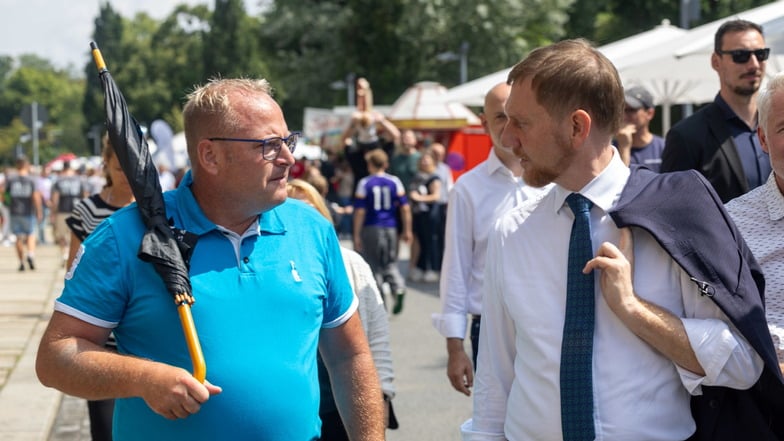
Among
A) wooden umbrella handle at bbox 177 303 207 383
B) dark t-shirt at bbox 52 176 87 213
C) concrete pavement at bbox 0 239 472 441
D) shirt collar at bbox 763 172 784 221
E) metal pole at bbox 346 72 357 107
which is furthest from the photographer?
metal pole at bbox 346 72 357 107

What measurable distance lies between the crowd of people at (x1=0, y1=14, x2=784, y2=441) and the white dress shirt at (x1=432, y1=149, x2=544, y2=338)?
1.60 m

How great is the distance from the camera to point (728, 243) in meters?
2.59

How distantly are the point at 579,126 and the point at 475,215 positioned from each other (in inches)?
87.0

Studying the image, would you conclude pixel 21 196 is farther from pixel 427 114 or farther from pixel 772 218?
pixel 772 218

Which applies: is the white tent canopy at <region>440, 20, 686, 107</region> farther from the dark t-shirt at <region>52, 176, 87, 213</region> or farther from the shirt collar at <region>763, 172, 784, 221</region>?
the shirt collar at <region>763, 172, 784, 221</region>

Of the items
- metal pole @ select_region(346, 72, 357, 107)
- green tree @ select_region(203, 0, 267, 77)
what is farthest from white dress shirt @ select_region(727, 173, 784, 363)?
green tree @ select_region(203, 0, 267, 77)

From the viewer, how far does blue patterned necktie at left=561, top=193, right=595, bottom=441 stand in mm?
2627

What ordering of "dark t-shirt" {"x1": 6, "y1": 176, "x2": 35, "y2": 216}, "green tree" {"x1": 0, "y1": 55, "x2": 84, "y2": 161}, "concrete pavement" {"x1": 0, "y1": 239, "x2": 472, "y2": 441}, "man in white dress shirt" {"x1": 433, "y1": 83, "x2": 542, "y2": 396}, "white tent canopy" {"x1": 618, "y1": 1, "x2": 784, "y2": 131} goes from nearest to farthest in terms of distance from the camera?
"man in white dress shirt" {"x1": 433, "y1": 83, "x2": 542, "y2": 396}, "concrete pavement" {"x1": 0, "y1": 239, "x2": 472, "y2": 441}, "white tent canopy" {"x1": 618, "y1": 1, "x2": 784, "y2": 131}, "dark t-shirt" {"x1": 6, "y1": 176, "x2": 35, "y2": 216}, "green tree" {"x1": 0, "y1": 55, "x2": 84, "y2": 161}

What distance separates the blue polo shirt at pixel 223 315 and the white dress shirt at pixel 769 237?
3.66 ft

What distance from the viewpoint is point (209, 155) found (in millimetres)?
2975

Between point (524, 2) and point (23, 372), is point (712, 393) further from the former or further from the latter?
point (524, 2)

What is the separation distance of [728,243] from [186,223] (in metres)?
1.33

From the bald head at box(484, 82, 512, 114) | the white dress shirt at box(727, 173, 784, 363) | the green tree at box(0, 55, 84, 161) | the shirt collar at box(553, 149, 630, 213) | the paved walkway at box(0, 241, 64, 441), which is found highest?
the bald head at box(484, 82, 512, 114)

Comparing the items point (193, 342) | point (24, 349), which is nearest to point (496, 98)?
point (193, 342)
